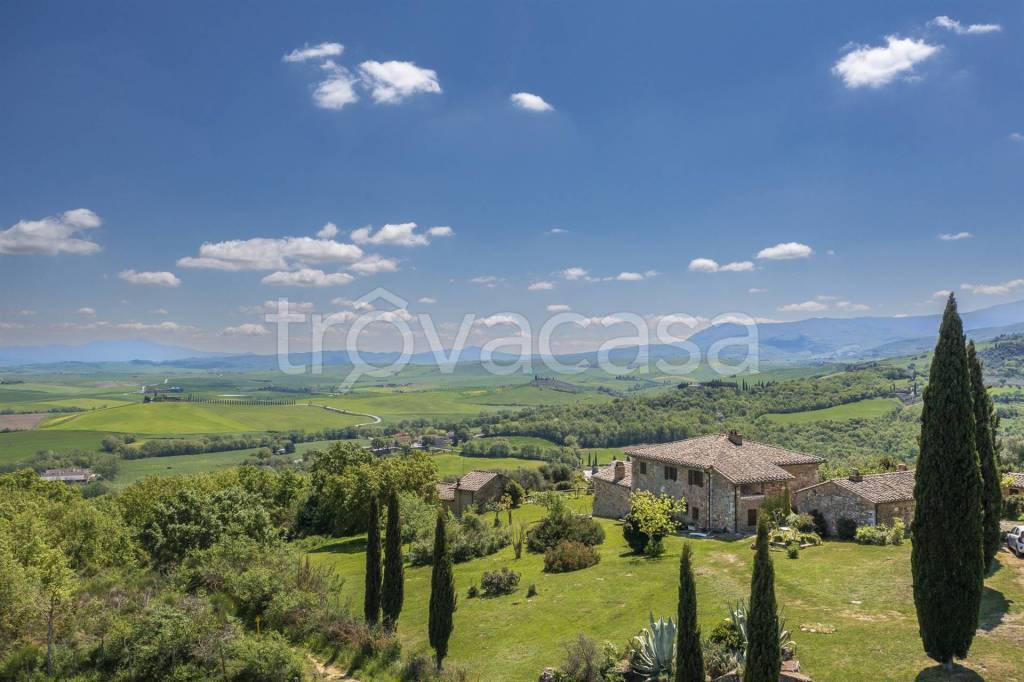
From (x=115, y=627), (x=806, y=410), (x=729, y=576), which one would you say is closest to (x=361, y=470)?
(x=115, y=627)

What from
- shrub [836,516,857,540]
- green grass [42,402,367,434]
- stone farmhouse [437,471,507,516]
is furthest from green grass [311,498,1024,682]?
green grass [42,402,367,434]

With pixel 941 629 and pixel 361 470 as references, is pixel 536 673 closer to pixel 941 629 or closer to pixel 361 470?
pixel 941 629

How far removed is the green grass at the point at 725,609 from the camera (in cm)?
1828

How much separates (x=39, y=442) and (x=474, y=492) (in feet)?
411

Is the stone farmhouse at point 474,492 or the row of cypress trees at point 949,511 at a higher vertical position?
the row of cypress trees at point 949,511

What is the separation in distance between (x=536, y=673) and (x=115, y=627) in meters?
17.1

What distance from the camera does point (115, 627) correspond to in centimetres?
2447

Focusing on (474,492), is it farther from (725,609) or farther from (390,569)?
(725,609)

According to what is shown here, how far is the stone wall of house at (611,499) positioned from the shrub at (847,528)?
54.9 ft

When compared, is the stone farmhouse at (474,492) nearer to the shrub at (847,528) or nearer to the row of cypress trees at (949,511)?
the shrub at (847,528)

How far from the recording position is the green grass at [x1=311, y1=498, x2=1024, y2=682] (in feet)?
60.0

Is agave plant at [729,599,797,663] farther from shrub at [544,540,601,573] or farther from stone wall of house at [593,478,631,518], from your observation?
stone wall of house at [593,478,631,518]

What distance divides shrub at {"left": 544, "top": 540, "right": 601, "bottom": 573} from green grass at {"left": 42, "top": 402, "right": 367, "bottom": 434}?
15338cm

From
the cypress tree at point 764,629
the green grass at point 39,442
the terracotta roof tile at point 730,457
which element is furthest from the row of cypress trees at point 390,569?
the green grass at point 39,442
